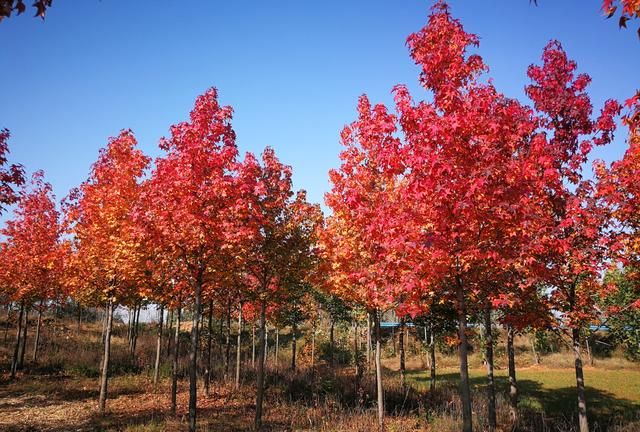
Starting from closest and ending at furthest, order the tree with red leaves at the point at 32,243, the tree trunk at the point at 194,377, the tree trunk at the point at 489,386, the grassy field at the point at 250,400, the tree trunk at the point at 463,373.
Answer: the tree trunk at the point at 463,373 → the tree trunk at the point at 194,377 → the tree trunk at the point at 489,386 → the grassy field at the point at 250,400 → the tree with red leaves at the point at 32,243

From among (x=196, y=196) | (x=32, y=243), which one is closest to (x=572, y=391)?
(x=196, y=196)

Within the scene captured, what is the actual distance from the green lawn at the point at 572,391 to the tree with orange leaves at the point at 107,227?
18.0 meters

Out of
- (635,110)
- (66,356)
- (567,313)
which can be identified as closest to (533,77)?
(635,110)

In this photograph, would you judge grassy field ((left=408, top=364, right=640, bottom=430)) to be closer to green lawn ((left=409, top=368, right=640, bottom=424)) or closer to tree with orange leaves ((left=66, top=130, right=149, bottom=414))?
green lawn ((left=409, top=368, right=640, bottom=424))

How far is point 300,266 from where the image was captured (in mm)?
12938

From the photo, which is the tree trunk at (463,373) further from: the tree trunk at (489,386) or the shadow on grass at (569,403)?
the shadow on grass at (569,403)

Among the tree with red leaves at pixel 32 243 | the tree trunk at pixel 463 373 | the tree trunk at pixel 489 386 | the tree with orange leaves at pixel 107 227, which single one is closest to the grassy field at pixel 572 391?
the tree trunk at pixel 489 386

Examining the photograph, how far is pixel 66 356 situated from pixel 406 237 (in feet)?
92.8

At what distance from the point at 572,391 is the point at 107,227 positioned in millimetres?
31233

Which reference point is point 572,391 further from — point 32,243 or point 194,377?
point 32,243

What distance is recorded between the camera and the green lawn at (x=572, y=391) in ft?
69.4

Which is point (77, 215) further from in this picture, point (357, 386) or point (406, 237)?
point (357, 386)

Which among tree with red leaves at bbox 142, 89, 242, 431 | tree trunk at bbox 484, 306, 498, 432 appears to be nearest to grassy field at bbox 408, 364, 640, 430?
tree trunk at bbox 484, 306, 498, 432

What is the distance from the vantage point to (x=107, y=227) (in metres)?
13.0
